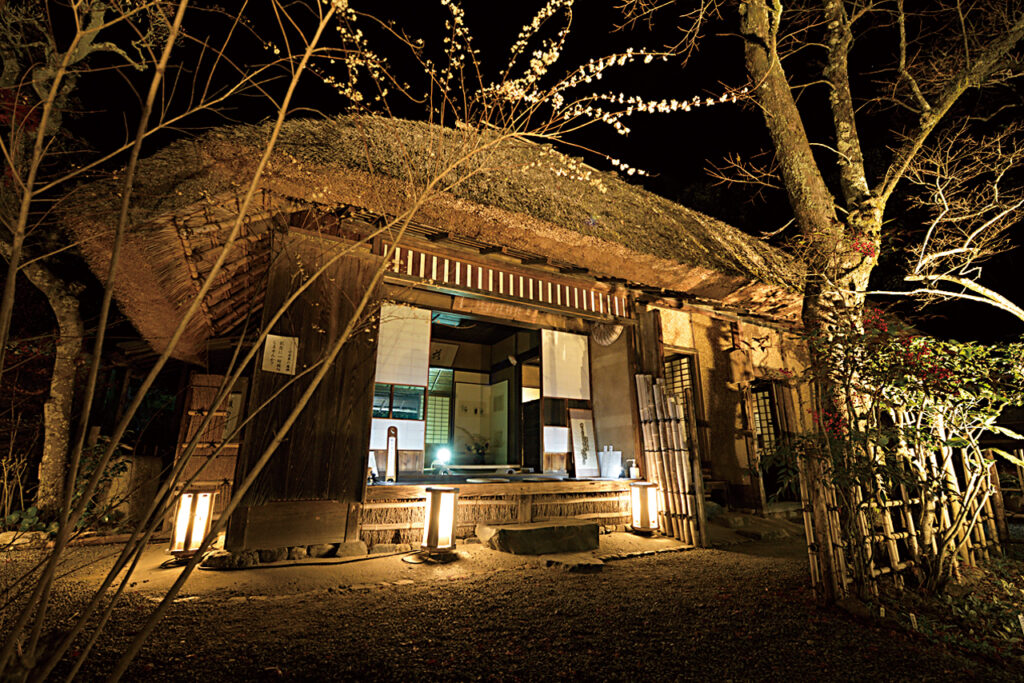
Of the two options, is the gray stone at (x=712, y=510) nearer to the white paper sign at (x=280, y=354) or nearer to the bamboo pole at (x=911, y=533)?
the bamboo pole at (x=911, y=533)

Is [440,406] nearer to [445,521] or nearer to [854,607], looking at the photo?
[445,521]

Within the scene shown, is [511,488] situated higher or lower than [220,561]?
higher

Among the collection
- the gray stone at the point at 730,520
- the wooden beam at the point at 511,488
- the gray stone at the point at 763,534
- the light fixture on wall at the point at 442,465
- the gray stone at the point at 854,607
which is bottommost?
the gray stone at the point at 763,534

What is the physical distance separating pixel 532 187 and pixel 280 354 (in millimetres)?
3928

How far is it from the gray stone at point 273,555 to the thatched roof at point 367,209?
330cm

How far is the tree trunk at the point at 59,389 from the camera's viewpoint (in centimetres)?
624

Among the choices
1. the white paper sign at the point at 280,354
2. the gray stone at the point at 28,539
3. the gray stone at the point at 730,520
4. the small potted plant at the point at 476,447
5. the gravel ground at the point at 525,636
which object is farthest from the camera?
the small potted plant at the point at 476,447

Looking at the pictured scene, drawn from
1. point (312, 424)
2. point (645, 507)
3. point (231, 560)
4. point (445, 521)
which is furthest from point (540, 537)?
point (231, 560)

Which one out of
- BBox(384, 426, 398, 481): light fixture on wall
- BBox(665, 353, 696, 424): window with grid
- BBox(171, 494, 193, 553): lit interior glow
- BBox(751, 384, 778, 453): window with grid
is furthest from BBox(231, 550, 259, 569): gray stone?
BBox(751, 384, 778, 453): window with grid

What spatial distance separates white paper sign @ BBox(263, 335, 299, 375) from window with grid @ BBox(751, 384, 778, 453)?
8.02 m

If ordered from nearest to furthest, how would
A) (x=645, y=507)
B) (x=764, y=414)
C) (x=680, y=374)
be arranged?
(x=645, y=507)
(x=680, y=374)
(x=764, y=414)

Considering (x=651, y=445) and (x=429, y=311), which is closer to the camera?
(x=651, y=445)

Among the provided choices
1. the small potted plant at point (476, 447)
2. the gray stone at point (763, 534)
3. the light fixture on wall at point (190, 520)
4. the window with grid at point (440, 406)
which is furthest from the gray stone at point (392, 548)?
the small potted plant at point (476, 447)

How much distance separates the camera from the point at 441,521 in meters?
4.93
